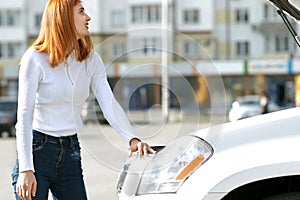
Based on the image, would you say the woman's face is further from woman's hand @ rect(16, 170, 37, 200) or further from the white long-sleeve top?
woman's hand @ rect(16, 170, 37, 200)

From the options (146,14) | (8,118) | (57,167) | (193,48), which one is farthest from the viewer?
(146,14)

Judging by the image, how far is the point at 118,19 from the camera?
59.2 meters

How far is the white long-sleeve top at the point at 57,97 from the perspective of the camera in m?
3.55

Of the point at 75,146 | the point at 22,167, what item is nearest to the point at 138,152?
the point at 75,146

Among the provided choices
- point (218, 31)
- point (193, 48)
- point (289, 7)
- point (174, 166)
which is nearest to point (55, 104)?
point (174, 166)

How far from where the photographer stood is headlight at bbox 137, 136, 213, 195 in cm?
352

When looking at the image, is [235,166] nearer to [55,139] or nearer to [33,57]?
[55,139]

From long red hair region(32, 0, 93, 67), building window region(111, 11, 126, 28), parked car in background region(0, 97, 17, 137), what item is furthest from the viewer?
building window region(111, 11, 126, 28)

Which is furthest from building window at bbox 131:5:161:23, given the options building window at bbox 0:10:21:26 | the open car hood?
the open car hood

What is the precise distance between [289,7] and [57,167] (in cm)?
165

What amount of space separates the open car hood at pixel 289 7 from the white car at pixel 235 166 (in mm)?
693

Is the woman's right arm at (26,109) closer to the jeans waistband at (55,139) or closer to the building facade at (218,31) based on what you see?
the jeans waistband at (55,139)

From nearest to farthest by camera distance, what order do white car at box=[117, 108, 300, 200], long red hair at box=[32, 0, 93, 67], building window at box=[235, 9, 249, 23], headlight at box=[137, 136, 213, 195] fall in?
white car at box=[117, 108, 300, 200]
headlight at box=[137, 136, 213, 195]
long red hair at box=[32, 0, 93, 67]
building window at box=[235, 9, 249, 23]

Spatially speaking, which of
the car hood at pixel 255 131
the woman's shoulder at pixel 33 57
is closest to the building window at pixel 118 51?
the woman's shoulder at pixel 33 57
